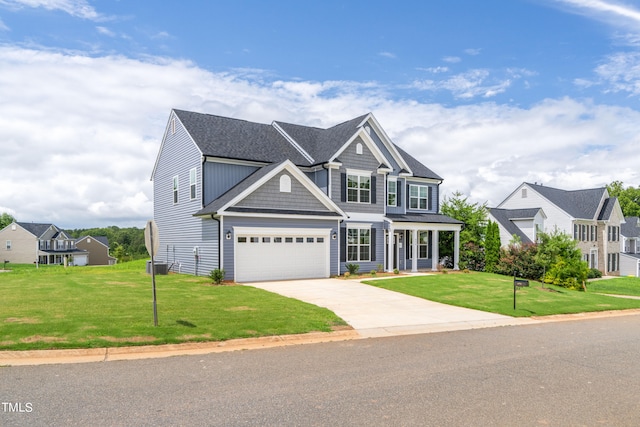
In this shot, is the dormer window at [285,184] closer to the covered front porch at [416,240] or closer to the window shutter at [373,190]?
the window shutter at [373,190]

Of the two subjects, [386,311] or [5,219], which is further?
[5,219]

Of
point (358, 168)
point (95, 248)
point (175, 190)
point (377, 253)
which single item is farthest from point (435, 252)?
point (95, 248)

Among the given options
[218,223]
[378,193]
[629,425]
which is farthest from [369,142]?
[629,425]

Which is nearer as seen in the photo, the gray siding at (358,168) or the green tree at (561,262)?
the gray siding at (358,168)

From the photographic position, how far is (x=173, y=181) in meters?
28.2

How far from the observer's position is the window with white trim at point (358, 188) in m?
27.5

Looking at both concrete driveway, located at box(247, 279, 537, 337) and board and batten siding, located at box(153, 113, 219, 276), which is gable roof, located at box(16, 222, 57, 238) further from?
concrete driveway, located at box(247, 279, 537, 337)

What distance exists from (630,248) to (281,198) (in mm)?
53487

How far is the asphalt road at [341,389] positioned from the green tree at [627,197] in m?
89.5

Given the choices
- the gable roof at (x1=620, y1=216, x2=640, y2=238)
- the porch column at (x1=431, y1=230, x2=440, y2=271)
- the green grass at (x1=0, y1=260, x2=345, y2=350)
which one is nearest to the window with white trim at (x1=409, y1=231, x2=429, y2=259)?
the porch column at (x1=431, y1=230, x2=440, y2=271)

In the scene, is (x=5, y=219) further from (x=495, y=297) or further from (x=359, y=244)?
(x=495, y=297)

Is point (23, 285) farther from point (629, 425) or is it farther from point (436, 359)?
point (629, 425)

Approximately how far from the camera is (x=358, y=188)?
27797 mm

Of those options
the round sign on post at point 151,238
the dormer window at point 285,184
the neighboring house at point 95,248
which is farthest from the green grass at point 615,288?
the neighboring house at point 95,248
